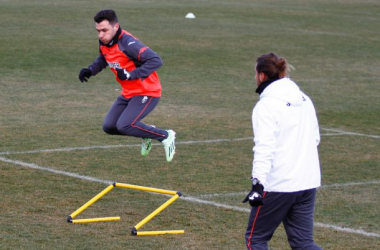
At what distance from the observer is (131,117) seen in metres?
11.1

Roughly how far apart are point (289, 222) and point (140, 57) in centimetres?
427

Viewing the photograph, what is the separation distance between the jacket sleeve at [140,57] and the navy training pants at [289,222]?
3981 mm

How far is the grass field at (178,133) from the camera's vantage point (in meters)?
9.31

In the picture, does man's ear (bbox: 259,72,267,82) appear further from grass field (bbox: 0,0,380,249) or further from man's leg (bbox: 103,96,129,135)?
man's leg (bbox: 103,96,129,135)

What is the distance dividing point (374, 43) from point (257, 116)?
26.2 metres

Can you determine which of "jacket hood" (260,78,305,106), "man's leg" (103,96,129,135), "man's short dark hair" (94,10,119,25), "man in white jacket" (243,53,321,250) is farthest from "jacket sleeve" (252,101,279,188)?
"man's leg" (103,96,129,135)

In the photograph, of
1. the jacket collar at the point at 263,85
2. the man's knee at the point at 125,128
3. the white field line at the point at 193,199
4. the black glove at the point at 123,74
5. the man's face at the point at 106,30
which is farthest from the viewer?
the man's knee at the point at 125,128

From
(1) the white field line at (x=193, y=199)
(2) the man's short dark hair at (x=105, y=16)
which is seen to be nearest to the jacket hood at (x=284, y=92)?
(1) the white field line at (x=193, y=199)

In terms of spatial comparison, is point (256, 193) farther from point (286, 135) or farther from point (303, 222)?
point (303, 222)

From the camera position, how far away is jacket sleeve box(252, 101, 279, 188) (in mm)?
6531

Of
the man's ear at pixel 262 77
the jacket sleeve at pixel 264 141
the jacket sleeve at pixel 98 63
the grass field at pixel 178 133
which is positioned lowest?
the grass field at pixel 178 133

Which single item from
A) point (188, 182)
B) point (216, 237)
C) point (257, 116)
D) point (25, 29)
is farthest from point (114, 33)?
point (25, 29)

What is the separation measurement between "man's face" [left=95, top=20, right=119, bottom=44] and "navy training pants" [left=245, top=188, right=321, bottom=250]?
14.3 ft

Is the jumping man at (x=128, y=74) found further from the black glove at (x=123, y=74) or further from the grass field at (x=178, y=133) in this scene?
the grass field at (x=178, y=133)
